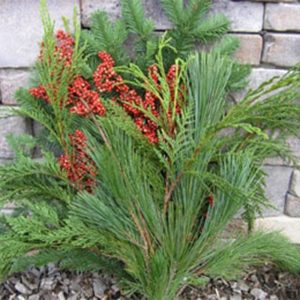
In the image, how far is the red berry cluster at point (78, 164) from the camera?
137 centimetres

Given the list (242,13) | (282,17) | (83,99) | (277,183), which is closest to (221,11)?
(242,13)

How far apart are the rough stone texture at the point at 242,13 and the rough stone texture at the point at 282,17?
21 mm

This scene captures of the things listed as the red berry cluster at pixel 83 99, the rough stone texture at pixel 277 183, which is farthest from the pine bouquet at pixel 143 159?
the rough stone texture at pixel 277 183

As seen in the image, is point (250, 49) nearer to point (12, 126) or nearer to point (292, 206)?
point (292, 206)

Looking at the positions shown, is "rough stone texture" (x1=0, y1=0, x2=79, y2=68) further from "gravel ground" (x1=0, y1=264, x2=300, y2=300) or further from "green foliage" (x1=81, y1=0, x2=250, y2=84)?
"gravel ground" (x1=0, y1=264, x2=300, y2=300)

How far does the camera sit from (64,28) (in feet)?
4.77

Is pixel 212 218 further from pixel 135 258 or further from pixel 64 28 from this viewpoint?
pixel 64 28

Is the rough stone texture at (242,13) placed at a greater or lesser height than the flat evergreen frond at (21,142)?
greater

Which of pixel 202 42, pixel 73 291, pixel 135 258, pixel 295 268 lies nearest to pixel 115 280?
pixel 73 291

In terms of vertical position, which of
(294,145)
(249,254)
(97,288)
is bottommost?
(97,288)

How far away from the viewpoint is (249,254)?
4.58ft

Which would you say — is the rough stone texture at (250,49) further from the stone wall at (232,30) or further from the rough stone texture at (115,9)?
the rough stone texture at (115,9)

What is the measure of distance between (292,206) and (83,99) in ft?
2.38

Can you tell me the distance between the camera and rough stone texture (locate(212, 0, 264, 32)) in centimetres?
142
